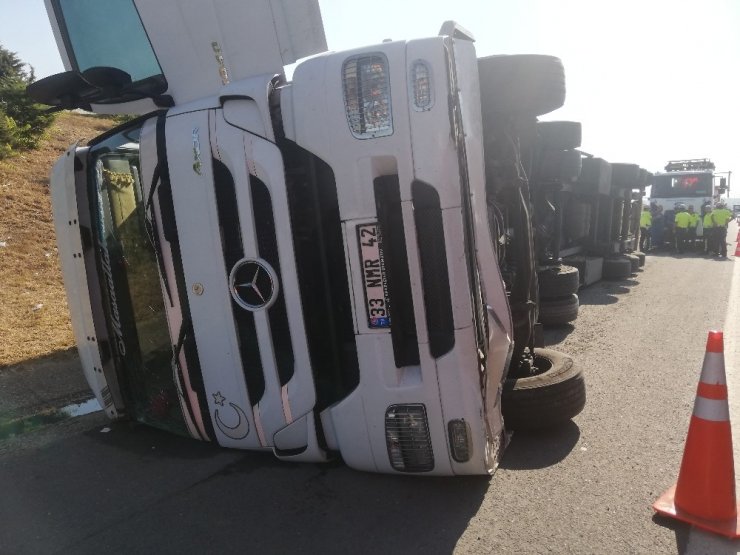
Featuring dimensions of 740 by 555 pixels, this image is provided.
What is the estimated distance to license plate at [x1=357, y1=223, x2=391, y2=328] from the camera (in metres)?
2.45

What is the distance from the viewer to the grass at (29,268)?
17.9ft

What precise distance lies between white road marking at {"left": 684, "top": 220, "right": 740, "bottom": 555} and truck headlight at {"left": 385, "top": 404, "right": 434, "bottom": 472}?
1.09m

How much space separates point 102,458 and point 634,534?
2.80 metres

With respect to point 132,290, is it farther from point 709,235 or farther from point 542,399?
point 709,235

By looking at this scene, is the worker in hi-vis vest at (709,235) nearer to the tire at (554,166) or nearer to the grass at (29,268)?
the tire at (554,166)

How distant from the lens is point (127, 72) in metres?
3.57

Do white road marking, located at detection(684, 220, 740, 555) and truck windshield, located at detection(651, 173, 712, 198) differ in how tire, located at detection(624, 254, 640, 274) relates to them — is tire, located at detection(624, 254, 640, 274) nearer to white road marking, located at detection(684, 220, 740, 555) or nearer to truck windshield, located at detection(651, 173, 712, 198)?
white road marking, located at detection(684, 220, 740, 555)

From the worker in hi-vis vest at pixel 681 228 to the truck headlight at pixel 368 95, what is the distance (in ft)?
51.8

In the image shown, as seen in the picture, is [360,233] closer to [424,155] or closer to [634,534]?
[424,155]

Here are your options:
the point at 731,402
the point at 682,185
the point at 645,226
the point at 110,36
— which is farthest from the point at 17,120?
the point at 682,185

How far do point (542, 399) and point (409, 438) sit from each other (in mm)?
971

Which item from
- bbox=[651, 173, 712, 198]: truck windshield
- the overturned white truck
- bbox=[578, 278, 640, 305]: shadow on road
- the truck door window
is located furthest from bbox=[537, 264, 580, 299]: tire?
bbox=[651, 173, 712, 198]: truck windshield

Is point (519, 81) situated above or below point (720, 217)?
above

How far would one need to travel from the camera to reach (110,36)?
11.8 feet
